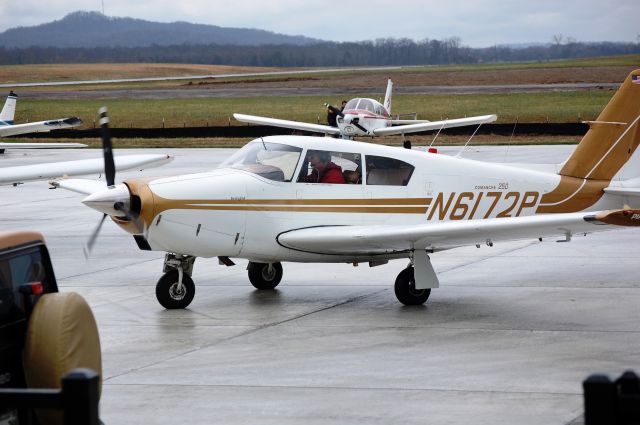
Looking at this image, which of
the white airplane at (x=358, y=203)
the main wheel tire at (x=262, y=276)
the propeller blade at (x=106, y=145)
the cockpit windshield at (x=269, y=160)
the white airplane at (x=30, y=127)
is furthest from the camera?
the white airplane at (x=30, y=127)

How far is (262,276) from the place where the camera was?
576 inches

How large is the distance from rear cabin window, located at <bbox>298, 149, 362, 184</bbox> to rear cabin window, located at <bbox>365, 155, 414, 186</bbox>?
153mm

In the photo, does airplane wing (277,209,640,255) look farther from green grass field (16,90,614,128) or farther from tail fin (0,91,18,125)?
green grass field (16,90,614,128)

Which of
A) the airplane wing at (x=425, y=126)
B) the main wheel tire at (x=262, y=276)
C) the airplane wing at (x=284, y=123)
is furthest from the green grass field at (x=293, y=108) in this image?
the main wheel tire at (x=262, y=276)

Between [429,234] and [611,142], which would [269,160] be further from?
[611,142]

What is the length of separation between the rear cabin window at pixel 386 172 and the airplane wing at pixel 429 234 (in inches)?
25.8

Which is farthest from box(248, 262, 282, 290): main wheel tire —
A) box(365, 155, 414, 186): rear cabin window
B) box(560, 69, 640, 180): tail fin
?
box(560, 69, 640, 180): tail fin

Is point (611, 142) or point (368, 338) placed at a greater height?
point (611, 142)

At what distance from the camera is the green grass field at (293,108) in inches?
2409

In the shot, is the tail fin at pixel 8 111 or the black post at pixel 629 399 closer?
the black post at pixel 629 399

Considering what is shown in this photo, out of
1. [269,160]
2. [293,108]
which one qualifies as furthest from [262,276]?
[293,108]

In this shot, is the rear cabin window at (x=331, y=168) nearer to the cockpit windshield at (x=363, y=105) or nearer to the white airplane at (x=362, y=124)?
the white airplane at (x=362, y=124)

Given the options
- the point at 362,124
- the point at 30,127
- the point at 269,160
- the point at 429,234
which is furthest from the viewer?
the point at 362,124

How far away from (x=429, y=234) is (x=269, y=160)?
2392 millimetres
